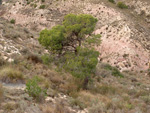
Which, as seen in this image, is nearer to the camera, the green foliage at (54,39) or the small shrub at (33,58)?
the green foliage at (54,39)

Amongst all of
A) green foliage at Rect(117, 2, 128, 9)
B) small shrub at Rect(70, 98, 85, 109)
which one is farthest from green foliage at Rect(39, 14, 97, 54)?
green foliage at Rect(117, 2, 128, 9)

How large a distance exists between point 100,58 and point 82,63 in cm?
1266

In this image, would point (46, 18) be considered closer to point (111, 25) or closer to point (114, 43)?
point (111, 25)

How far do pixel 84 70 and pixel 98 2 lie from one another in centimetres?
2337

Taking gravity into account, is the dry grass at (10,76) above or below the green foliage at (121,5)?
below

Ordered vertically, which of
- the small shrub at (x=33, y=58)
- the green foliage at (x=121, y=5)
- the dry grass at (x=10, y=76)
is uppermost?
the green foliage at (x=121, y=5)

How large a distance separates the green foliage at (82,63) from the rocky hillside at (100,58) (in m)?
0.76

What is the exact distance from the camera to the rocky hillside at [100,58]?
6.49 metres

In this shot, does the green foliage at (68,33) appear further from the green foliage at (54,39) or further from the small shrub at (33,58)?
the small shrub at (33,58)

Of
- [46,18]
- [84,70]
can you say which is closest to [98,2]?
[46,18]

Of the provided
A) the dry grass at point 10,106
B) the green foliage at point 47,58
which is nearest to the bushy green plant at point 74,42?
the green foliage at point 47,58

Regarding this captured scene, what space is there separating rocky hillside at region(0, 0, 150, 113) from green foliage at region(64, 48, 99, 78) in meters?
0.76

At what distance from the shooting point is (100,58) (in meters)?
21.5

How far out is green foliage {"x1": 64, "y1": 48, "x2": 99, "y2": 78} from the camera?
29.3 feet
